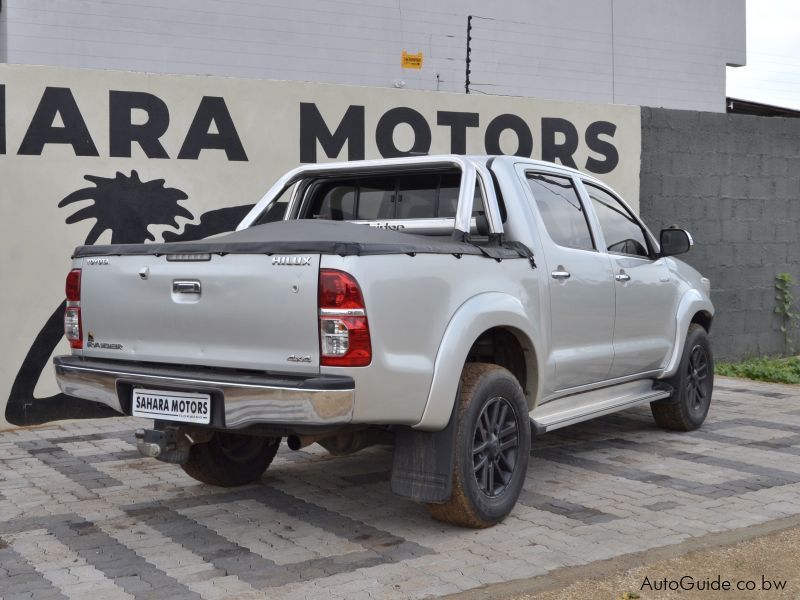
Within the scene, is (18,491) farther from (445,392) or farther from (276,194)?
(445,392)

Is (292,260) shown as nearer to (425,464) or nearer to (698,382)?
(425,464)

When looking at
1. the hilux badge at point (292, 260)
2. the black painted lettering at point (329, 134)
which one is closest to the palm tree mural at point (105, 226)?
the black painted lettering at point (329, 134)

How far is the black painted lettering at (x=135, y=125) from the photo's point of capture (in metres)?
7.93

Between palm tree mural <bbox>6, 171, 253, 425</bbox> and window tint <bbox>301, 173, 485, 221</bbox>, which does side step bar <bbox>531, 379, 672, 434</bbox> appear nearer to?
window tint <bbox>301, 173, 485, 221</bbox>

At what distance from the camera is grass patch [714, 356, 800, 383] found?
397 inches

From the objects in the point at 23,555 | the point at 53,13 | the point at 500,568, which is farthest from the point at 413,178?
the point at 53,13

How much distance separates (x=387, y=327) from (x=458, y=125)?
5.24 metres

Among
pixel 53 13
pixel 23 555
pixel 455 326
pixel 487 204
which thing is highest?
pixel 53 13

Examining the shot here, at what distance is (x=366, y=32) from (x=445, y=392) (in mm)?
16182

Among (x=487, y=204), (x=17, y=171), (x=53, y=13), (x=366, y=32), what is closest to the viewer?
(x=487, y=204)

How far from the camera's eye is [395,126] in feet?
29.3

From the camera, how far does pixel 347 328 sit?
4.20 metres

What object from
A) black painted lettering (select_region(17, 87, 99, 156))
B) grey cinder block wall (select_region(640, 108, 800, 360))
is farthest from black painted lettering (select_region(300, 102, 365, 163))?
grey cinder block wall (select_region(640, 108, 800, 360))

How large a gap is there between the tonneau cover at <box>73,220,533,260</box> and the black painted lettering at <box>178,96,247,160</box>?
314 centimetres
